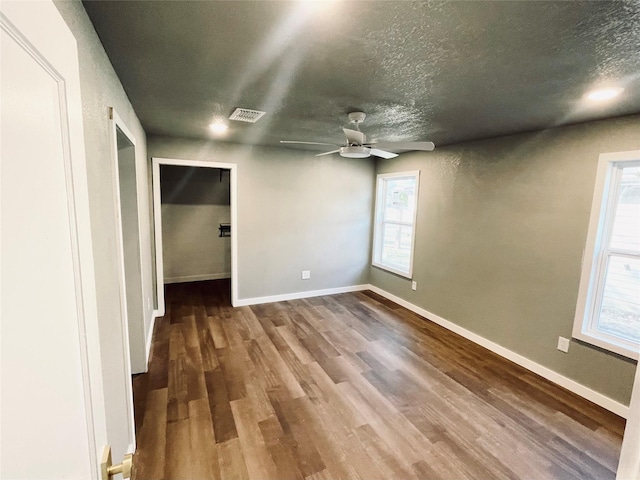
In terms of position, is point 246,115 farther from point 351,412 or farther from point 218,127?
point 351,412

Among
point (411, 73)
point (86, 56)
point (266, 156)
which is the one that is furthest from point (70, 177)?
point (266, 156)

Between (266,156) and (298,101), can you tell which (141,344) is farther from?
(266,156)

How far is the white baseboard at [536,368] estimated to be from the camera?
2.46 meters

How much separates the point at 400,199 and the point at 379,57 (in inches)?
135

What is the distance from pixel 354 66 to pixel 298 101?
711mm

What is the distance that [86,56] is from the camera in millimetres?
1242

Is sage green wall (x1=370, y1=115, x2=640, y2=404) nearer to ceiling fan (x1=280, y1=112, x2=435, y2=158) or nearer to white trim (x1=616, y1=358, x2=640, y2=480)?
ceiling fan (x1=280, y1=112, x2=435, y2=158)

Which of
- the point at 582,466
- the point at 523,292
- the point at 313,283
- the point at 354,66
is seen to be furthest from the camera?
the point at 313,283

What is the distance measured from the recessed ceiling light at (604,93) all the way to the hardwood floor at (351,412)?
231 cm

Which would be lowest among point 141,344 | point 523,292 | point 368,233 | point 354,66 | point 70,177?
point 141,344

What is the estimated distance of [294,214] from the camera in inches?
184

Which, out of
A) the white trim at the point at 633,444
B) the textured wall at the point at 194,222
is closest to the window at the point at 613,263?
the white trim at the point at 633,444

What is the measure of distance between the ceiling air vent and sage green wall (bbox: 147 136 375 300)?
1448mm

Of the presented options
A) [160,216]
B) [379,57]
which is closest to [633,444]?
[379,57]
